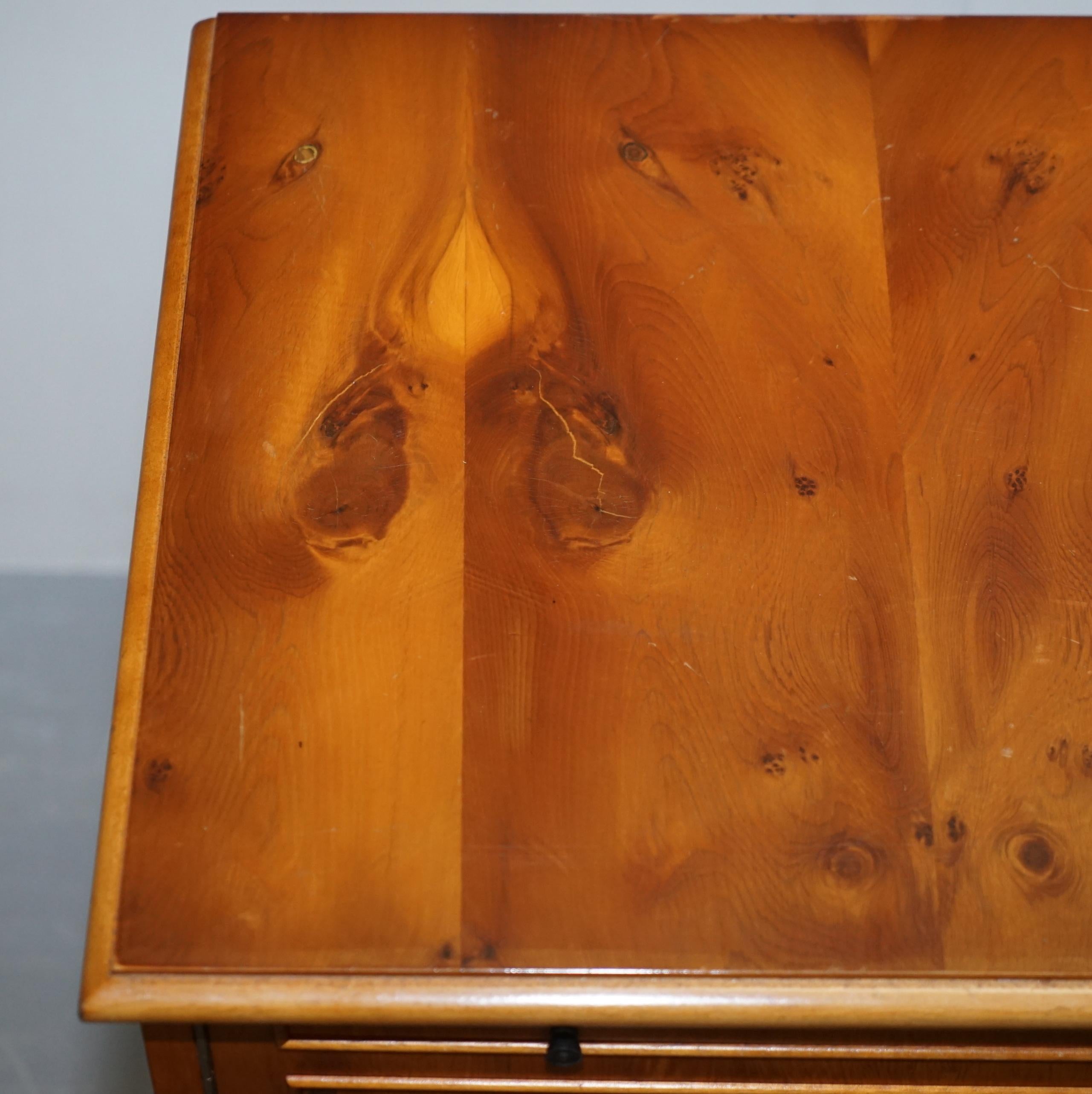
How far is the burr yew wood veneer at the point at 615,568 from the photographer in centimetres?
67

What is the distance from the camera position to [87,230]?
1435 millimetres

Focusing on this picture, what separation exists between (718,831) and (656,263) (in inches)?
16.3

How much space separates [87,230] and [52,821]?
2.26 ft

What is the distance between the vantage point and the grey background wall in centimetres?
135

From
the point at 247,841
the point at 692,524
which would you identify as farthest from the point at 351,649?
the point at 692,524

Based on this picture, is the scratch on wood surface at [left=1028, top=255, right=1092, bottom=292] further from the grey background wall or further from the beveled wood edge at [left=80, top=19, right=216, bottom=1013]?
the grey background wall

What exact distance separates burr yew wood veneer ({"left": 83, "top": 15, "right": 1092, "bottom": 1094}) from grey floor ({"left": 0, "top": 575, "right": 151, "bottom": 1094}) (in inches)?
19.3

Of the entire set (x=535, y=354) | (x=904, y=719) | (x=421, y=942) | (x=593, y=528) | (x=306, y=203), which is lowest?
(x=421, y=942)

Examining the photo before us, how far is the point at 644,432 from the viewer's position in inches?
32.3

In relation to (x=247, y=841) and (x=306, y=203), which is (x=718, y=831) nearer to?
(x=247, y=841)

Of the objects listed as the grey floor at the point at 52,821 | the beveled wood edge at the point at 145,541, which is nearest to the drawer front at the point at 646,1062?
the beveled wood edge at the point at 145,541

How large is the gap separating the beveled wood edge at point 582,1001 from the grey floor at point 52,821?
0.56 meters

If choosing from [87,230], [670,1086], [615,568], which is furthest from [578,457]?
[87,230]

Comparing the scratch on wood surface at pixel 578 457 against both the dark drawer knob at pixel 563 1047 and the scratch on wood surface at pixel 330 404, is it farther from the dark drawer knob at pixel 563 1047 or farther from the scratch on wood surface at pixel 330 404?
the dark drawer knob at pixel 563 1047
